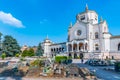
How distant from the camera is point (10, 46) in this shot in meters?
71.2

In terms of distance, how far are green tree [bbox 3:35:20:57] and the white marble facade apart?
19.0 m

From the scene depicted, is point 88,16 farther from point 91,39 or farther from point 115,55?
point 115,55

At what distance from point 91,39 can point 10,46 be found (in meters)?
30.3

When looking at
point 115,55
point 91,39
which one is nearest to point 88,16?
point 91,39

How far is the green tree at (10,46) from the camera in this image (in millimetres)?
70188

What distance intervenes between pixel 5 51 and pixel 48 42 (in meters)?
20.5

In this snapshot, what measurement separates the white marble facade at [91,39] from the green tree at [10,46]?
19.0 meters

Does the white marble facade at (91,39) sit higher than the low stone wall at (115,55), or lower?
higher

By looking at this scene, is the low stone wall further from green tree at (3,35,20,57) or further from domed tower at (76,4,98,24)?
green tree at (3,35,20,57)

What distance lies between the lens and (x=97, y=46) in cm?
6359

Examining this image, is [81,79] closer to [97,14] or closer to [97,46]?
[97,46]

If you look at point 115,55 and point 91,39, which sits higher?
point 91,39

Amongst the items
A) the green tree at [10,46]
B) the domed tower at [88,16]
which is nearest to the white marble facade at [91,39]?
the domed tower at [88,16]

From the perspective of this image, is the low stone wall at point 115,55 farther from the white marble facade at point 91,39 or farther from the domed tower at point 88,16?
the domed tower at point 88,16
